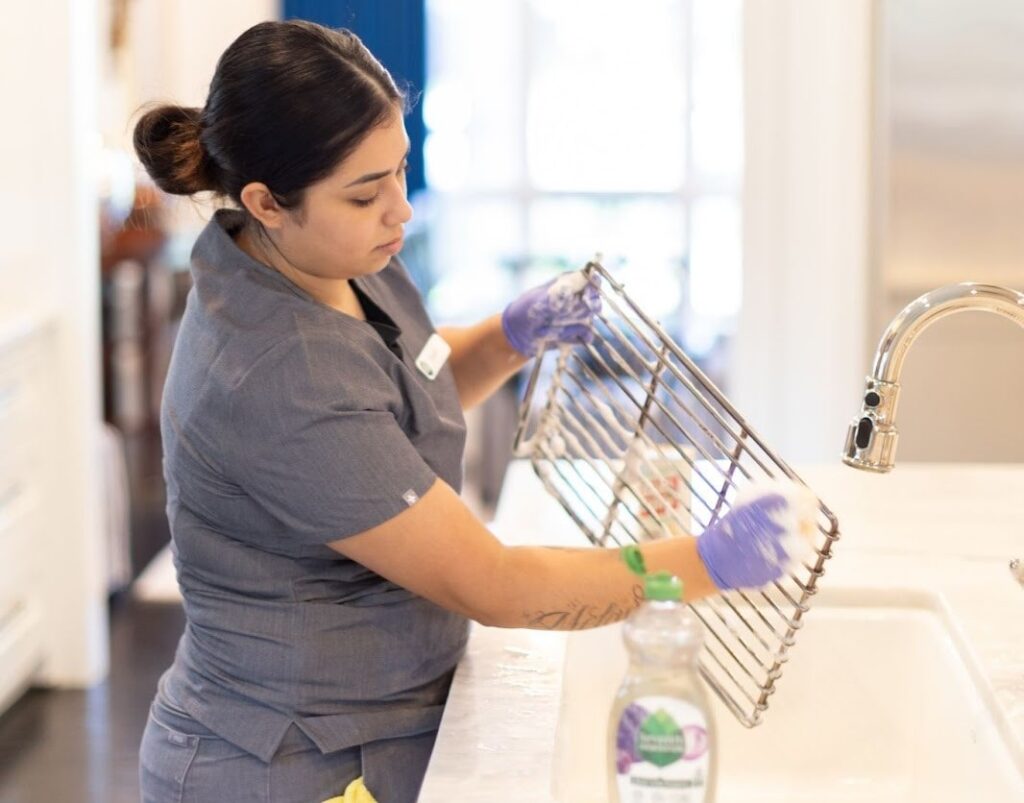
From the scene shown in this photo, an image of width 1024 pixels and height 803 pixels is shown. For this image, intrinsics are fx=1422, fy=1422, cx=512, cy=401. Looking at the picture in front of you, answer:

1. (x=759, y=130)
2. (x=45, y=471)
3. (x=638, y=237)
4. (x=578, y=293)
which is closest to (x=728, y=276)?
(x=638, y=237)

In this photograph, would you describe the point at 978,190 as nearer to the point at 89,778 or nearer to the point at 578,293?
the point at 578,293

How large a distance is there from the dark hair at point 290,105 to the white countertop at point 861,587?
1.60ft

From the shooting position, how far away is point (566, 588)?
1.19 m

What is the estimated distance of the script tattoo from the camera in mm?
1189

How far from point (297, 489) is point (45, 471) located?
2.39 metres

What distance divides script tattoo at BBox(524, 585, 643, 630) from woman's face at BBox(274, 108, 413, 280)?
36 cm

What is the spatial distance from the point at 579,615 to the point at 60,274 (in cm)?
246

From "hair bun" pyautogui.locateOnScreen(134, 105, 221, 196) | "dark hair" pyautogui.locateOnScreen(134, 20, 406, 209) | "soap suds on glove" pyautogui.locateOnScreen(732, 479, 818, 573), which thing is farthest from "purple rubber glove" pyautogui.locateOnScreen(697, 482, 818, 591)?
"hair bun" pyautogui.locateOnScreen(134, 105, 221, 196)

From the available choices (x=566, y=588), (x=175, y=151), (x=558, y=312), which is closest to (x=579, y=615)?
(x=566, y=588)

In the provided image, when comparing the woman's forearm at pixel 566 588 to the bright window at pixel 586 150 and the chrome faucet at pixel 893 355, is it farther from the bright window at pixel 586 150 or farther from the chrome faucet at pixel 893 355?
the bright window at pixel 586 150

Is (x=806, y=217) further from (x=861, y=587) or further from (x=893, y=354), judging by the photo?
(x=893, y=354)

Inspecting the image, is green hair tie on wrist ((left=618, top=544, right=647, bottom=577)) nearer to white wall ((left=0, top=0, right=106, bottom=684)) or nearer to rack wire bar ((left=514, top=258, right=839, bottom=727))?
rack wire bar ((left=514, top=258, right=839, bottom=727))

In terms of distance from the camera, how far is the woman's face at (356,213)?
1.25 meters

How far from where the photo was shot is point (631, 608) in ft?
3.91
